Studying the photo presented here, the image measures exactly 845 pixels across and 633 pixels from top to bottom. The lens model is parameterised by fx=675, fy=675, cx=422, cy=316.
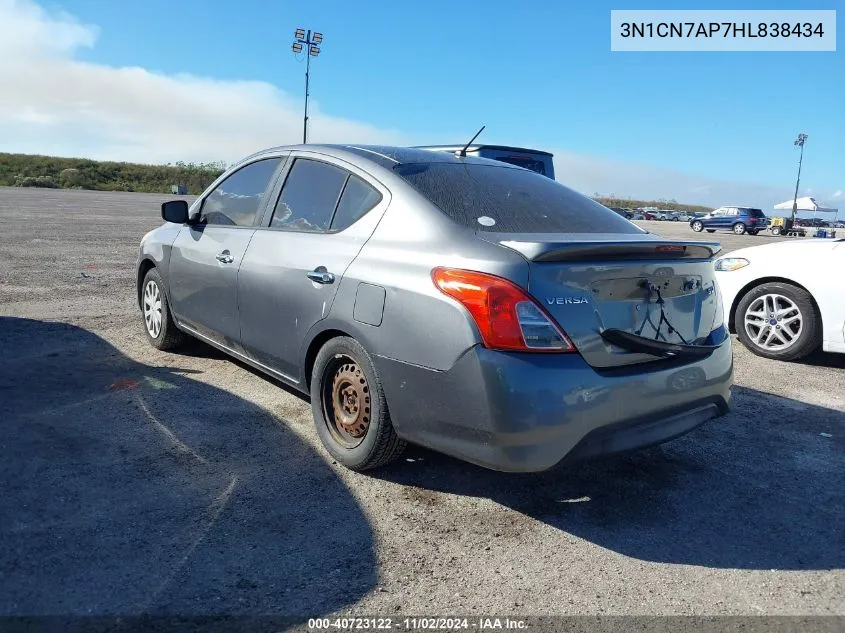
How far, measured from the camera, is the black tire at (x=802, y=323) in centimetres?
608

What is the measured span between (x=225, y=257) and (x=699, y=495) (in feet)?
10.1

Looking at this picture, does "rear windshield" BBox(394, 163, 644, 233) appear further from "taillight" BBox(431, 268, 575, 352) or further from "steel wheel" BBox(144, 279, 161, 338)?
"steel wheel" BBox(144, 279, 161, 338)

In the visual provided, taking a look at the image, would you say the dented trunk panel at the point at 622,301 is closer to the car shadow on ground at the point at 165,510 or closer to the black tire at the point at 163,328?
the car shadow on ground at the point at 165,510

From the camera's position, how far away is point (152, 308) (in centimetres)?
551

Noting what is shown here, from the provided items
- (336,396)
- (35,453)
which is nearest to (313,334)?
(336,396)

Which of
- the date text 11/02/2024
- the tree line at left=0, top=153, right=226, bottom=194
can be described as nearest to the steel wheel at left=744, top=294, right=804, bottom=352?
the date text 11/02/2024

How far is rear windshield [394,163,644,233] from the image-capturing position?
3.25 meters

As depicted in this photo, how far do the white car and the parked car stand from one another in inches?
1635

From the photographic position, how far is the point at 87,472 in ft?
10.7

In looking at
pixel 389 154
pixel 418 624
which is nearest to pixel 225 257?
pixel 389 154

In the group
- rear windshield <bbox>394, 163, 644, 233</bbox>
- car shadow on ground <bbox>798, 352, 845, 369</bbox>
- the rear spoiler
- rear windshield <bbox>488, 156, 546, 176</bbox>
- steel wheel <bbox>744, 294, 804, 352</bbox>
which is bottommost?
car shadow on ground <bbox>798, 352, 845, 369</bbox>

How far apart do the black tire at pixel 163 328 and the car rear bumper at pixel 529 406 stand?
2.82 m

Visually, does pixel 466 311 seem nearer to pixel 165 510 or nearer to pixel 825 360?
pixel 165 510

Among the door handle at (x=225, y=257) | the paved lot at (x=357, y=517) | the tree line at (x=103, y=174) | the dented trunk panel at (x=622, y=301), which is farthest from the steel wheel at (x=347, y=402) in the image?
the tree line at (x=103, y=174)
